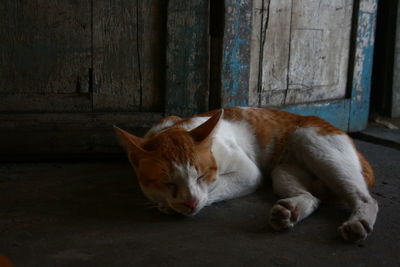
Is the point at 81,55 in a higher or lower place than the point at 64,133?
higher

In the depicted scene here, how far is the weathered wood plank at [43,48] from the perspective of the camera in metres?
2.51

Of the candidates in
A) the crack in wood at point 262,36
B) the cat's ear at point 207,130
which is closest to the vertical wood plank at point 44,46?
the cat's ear at point 207,130

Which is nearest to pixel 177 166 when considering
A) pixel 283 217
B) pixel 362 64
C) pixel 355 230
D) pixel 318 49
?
pixel 283 217

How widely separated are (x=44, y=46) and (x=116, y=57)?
422mm

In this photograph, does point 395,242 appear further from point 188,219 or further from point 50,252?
point 50,252

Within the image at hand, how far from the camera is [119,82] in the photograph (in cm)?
270

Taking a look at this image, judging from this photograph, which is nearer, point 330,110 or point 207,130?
point 207,130

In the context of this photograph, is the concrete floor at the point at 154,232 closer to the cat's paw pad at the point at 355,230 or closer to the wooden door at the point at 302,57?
the cat's paw pad at the point at 355,230

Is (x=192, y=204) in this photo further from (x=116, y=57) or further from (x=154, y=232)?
(x=116, y=57)

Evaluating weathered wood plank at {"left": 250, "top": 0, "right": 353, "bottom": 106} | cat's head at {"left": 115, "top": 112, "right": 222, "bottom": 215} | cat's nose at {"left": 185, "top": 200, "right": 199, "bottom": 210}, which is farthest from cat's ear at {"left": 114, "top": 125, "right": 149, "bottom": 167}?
weathered wood plank at {"left": 250, "top": 0, "right": 353, "bottom": 106}

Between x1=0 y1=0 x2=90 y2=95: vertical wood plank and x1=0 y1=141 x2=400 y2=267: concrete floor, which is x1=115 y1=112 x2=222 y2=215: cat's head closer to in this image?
x1=0 y1=141 x2=400 y2=267: concrete floor

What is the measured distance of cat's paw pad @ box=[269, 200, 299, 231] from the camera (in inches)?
69.9

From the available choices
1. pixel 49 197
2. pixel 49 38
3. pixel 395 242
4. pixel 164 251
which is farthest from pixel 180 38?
pixel 395 242

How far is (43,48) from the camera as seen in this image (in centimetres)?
257
